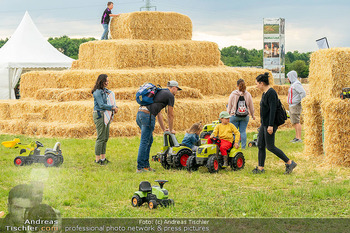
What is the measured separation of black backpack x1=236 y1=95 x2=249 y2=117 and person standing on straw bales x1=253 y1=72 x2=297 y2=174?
2872mm

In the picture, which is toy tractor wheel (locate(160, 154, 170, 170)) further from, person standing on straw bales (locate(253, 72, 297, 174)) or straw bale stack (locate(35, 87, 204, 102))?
straw bale stack (locate(35, 87, 204, 102))

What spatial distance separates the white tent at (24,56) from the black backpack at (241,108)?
Result: 17.8m

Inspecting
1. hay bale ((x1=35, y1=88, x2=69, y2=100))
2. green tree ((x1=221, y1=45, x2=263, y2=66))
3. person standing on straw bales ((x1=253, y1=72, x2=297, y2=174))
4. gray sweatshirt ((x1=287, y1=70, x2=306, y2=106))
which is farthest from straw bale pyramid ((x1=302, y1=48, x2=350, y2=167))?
green tree ((x1=221, y1=45, x2=263, y2=66))

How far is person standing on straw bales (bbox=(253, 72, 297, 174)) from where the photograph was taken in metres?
8.84

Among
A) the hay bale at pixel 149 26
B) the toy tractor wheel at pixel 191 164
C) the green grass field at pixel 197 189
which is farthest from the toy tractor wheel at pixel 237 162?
the hay bale at pixel 149 26

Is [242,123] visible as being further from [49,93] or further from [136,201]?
[49,93]

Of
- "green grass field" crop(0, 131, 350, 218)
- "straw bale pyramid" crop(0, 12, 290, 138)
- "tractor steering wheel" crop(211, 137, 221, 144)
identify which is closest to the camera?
"green grass field" crop(0, 131, 350, 218)

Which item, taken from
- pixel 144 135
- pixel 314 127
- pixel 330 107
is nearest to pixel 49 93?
pixel 144 135

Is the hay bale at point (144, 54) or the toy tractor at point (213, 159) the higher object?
the hay bale at point (144, 54)

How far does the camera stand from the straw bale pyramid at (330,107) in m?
9.60

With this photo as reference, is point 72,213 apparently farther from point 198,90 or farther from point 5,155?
point 198,90

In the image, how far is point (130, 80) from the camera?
17.0 meters

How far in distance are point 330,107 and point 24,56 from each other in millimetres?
22549

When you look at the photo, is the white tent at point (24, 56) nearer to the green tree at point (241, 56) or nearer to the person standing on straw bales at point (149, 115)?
the person standing on straw bales at point (149, 115)
